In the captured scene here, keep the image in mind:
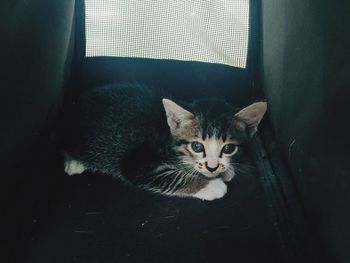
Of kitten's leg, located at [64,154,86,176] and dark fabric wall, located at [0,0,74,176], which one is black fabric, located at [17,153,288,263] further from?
dark fabric wall, located at [0,0,74,176]

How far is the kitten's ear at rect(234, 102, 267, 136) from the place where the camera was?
1.33m

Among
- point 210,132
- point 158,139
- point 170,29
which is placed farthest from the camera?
point 170,29

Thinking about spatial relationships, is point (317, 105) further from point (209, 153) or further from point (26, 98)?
point (26, 98)

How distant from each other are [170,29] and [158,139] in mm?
535

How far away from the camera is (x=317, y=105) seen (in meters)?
1.22

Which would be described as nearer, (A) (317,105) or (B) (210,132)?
(A) (317,105)

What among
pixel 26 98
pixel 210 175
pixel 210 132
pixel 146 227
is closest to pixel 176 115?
pixel 210 132

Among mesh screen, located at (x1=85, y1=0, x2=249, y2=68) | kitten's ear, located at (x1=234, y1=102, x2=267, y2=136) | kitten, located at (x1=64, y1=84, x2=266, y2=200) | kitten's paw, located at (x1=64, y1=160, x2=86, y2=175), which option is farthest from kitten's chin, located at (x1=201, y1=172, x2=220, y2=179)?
mesh screen, located at (x1=85, y1=0, x2=249, y2=68)

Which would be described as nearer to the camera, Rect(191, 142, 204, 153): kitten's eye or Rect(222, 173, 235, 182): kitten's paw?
Rect(191, 142, 204, 153): kitten's eye

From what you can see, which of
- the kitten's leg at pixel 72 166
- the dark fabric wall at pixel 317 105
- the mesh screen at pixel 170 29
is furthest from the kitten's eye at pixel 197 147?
the mesh screen at pixel 170 29

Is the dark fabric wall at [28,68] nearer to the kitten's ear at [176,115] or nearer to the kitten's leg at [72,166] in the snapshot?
the kitten's leg at [72,166]

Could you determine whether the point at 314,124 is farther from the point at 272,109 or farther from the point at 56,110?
the point at 56,110

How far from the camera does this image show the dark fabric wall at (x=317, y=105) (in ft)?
3.45

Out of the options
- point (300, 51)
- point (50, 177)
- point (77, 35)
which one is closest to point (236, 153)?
point (300, 51)
